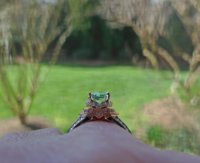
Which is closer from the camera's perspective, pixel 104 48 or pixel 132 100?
pixel 132 100

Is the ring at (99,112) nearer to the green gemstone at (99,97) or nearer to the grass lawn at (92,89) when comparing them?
the green gemstone at (99,97)

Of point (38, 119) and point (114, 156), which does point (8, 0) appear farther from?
point (114, 156)

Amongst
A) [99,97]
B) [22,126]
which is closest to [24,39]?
[22,126]

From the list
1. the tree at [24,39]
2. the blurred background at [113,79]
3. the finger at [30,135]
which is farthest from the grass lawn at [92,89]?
the finger at [30,135]

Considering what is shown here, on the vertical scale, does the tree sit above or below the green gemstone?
below

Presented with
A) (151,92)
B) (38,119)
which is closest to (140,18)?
(38,119)

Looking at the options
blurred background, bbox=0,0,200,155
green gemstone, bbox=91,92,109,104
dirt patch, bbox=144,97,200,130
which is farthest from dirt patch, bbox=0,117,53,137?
green gemstone, bbox=91,92,109,104

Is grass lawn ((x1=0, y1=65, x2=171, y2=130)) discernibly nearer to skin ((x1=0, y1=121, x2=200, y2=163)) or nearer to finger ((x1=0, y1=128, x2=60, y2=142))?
finger ((x1=0, y1=128, x2=60, y2=142))
